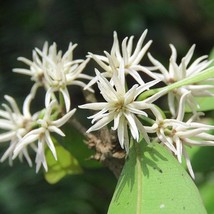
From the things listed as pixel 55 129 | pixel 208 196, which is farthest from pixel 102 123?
pixel 208 196

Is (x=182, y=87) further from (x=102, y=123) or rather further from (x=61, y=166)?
(x=61, y=166)

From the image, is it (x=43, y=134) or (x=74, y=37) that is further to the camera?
(x=74, y=37)

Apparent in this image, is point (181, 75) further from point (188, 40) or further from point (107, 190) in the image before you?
point (188, 40)

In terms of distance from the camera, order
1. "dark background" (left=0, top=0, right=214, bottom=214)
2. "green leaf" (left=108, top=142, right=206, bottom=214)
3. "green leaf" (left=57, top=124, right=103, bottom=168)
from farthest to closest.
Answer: "dark background" (left=0, top=0, right=214, bottom=214), "green leaf" (left=57, top=124, right=103, bottom=168), "green leaf" (left=108, top=142, right=206, bottom=214)

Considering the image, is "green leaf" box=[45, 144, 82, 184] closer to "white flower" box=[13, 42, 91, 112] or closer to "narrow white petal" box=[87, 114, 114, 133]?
"white flower" box=[13, 42, 91, 112]

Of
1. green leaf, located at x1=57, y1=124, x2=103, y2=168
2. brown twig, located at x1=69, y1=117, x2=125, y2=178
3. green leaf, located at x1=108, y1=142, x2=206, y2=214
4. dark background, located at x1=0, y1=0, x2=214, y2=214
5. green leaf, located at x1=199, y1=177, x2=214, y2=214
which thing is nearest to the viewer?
green leaf, located at x1=108, y1=142, x2=206, y2=214

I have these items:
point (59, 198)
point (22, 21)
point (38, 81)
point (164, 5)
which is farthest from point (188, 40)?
point (38, 81)

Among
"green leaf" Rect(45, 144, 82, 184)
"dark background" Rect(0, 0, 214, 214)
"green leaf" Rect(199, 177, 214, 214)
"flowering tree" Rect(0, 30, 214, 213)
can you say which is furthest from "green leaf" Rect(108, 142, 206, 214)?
"dark background" Rect(0, 0, 214, 214)
